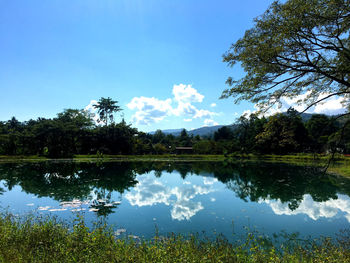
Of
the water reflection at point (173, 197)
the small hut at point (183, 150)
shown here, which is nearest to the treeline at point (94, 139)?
the small hut at point (183, 150)

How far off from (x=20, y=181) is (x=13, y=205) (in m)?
7.91

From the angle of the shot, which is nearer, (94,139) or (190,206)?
(190,206)

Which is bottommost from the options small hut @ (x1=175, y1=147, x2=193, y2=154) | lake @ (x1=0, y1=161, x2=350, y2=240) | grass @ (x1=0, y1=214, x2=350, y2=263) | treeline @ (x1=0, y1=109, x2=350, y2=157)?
lake @ (x1=0, y1=161, x2=350, y2=240)

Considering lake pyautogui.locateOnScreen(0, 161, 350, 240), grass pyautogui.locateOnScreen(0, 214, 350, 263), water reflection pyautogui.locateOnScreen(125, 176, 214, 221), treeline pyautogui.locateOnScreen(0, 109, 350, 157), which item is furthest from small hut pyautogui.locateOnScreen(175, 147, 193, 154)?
grass pyautogui.locateOnScreen(0, 214, 350, 263)

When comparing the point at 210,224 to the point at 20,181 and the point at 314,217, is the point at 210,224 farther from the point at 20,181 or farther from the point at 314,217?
the point at 20,181

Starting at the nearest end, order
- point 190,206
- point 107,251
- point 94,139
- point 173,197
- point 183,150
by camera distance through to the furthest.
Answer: point 107,251, point 190,206, point 173,197, point 94,139, point 183,150

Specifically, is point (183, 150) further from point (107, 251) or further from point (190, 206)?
point (107, 251)

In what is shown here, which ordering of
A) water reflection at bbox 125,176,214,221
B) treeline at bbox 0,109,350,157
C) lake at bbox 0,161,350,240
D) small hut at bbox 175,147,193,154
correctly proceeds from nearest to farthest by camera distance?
1. lake at bbox 0,161,350,240
2. water reflection at bbox 125,176,214,221
3. treeline at bbox 0,109,350,157
4. small hut at bbox 175,147,193,154

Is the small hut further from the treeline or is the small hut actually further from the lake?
the lake

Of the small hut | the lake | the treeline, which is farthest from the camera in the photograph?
the small hut

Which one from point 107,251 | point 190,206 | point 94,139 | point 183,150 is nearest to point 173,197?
point 190,206

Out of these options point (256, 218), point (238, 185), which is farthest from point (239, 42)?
point (238, 185)

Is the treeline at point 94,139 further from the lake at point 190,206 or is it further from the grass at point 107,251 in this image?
the grass at point 107,251

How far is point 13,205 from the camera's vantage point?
33.9 feet
